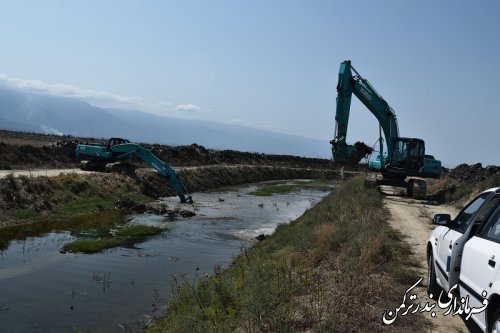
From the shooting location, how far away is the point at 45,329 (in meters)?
11.4

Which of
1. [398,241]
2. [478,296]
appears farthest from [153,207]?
[478,296]

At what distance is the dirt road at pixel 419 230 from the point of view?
8133 mm

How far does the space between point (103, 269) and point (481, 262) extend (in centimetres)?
1338

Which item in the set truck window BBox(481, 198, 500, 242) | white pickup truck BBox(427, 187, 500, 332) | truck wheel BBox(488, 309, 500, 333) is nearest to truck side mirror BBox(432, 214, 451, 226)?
white pickup truck BBox(427, 187, 500, 332)

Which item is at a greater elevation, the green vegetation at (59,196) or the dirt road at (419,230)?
the dirt road at (419,230)

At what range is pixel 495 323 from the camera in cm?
575

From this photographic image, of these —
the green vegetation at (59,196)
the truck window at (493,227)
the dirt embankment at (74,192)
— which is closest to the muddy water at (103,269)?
the green vegetation at (59,196)

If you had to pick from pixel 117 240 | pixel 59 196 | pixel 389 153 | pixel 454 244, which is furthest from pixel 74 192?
pixel 454 244

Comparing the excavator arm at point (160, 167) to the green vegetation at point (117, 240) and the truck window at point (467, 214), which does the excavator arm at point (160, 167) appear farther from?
the truck window at point (467, 214)

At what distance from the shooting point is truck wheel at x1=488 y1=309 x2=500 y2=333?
5641 mm

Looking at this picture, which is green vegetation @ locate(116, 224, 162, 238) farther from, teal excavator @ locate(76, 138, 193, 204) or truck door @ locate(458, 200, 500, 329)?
truck door @ locate(458, 200, 500, 329)

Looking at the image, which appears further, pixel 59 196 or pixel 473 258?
pixel 59 196

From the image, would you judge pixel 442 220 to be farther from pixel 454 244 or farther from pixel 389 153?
pixel 389 153

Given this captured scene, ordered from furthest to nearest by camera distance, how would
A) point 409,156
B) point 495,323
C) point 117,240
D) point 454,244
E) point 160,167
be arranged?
point 160,167 < point 409,156 < point 117,240 < point 454,244 < point 495,323
